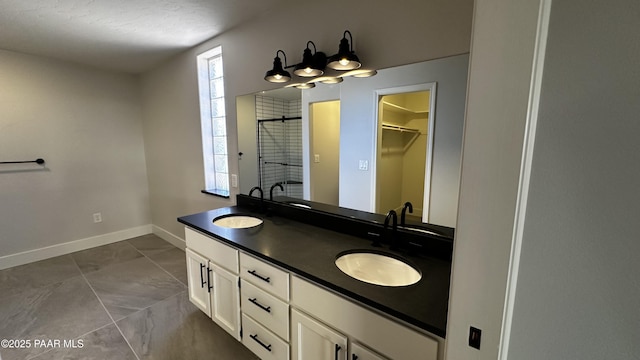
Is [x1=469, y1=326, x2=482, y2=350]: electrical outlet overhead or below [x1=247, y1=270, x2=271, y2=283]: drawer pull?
overhead

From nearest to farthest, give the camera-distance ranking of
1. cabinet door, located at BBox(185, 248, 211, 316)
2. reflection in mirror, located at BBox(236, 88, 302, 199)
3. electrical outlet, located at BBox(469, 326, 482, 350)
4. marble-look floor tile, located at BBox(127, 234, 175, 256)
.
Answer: electrical outlet, located at BBox(469, 326, 482, 350)
cabinet door, located at BBox(185, 248, 211, 316)
reflection in mirror, located at BBox(236, 88, 302, 199)
marble-look floor tile, located at BBox(127, 234, 175, 256)

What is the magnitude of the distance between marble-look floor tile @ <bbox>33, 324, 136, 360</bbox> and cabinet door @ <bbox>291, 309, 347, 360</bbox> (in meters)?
1.23

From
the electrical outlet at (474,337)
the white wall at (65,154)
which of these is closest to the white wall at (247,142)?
the electrical outlet at (474,337)

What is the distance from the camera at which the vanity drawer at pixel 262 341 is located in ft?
4.51

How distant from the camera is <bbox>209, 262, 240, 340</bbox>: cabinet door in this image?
5.34ft

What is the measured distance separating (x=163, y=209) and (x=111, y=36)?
7.07 feet

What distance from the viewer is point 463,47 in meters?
1.17

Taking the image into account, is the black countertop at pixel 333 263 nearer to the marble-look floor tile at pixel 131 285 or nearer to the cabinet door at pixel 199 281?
the cabinet door at pixel 199 281

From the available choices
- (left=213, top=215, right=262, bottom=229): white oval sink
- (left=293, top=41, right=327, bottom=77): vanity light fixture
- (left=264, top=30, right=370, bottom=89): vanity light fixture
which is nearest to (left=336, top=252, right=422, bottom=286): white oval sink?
(left=213, top=215, right=262, bottom=229): white oval sink

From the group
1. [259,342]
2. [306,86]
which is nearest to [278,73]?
[306,86]

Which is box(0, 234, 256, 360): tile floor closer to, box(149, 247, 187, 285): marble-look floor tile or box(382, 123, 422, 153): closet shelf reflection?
box(149, 247, 187, 285): marble-look floor tile

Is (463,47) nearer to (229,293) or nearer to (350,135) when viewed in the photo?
(350,135)

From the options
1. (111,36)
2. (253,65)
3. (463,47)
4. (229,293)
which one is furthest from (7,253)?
(463,47)

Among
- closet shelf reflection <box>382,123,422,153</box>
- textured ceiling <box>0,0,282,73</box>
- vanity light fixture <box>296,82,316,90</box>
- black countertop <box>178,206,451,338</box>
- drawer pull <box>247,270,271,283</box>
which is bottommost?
drawer pull <box>247,270,271,283</box>
